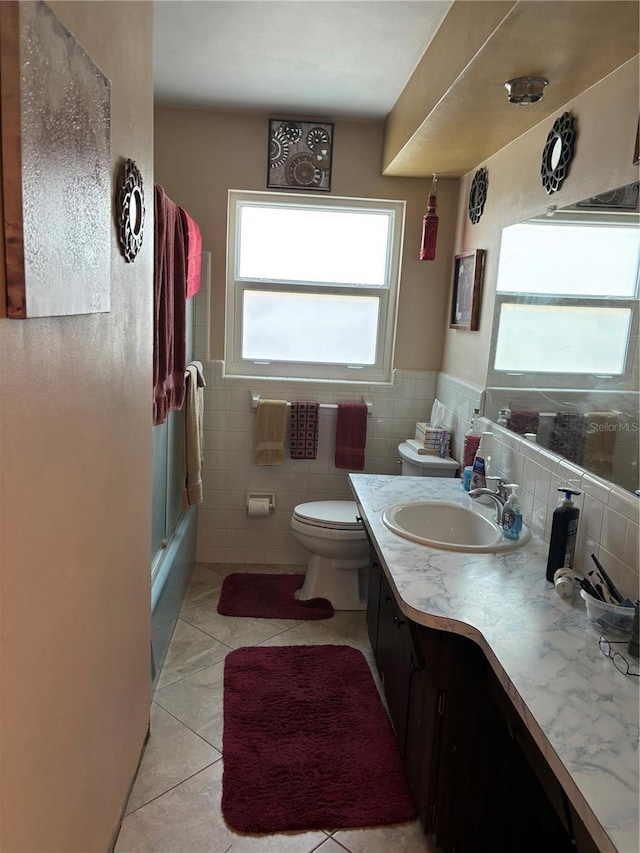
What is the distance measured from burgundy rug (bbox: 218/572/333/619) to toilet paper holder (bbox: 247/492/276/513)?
1.31ft

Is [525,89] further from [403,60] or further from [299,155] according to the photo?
[299,155]

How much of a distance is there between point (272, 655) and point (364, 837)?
97 centimetres

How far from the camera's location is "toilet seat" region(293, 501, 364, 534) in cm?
305

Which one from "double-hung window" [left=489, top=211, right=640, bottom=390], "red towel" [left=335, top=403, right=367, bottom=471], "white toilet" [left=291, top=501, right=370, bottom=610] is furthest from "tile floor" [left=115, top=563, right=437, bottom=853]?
"double-hung window" [left=489, top=211, right=640, bottom=390]

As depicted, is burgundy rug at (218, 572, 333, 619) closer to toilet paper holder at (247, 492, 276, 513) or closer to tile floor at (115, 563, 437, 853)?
tile floor at (115, 563, 437, 853)

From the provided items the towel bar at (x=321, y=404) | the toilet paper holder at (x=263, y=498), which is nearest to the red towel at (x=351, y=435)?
the towel bar at (x=321, y=404)

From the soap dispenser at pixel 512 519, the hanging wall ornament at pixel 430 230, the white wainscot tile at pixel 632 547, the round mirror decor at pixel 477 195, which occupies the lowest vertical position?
the soap dispenser at pixel 512 519

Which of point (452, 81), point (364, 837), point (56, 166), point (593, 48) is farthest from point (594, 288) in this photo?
point (364, 837)

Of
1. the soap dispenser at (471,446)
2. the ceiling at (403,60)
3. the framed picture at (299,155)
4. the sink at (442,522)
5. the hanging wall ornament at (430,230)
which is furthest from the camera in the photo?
the framed picture at (299,155)

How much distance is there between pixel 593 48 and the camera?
1646mm

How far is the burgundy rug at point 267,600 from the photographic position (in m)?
3.09

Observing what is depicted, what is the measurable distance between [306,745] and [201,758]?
0.36m

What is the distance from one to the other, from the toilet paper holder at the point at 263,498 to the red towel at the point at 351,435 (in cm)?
43

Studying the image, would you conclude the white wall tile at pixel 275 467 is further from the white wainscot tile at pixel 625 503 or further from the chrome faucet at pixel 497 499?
the white wainscot tile at pixel 625 503
